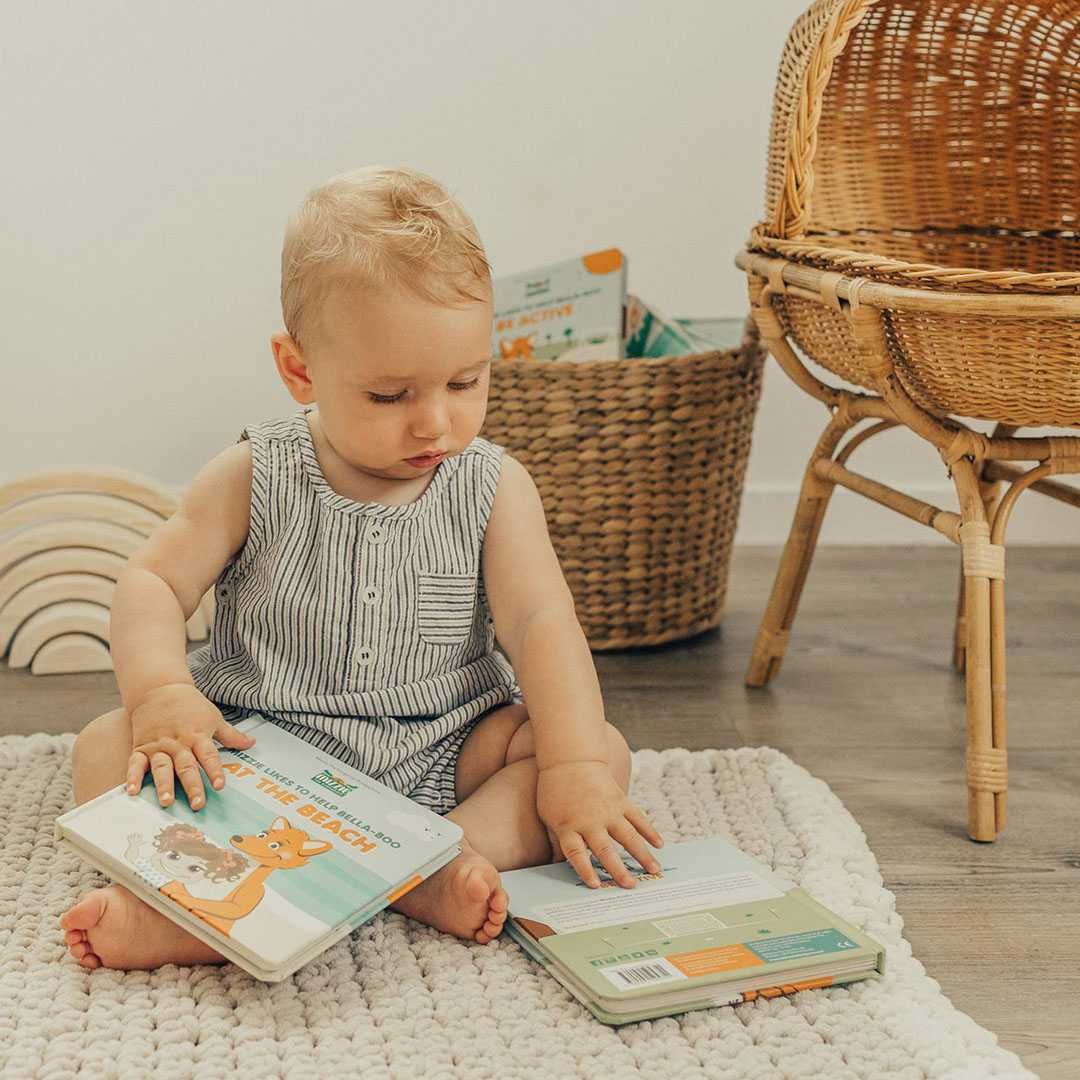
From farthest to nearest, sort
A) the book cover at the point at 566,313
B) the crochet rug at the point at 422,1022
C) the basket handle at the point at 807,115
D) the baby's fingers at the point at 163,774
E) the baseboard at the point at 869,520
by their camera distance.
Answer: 1. the baseboard at the point at 869,520
2. the book cover at the point at 566,313
3. the basket handle at the point at 807,115
4. the baby's fingers at the point at 163,774
5. the crochet rug at the point at 422,1022

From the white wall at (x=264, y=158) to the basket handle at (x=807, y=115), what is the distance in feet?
1.97

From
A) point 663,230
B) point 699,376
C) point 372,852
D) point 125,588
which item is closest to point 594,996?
point 372,852

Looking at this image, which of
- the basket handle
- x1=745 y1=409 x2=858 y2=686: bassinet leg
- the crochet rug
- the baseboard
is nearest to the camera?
the crochet rug

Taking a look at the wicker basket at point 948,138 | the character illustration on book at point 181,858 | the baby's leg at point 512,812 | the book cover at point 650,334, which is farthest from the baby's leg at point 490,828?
the book cover at point 650,334

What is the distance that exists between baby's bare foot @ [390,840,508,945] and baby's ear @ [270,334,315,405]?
0.34 meters

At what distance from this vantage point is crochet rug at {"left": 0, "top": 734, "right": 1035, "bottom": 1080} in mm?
794

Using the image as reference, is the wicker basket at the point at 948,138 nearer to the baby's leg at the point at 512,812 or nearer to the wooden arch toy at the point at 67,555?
the baby's leg at the point at 512,812

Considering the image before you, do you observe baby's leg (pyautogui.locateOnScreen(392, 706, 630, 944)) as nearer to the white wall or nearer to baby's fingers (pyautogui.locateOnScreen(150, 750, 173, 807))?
baby's fingers (pyautogui.locateOnScreen(150, 750, 173, 807))

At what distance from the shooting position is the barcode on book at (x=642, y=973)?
0.84 m


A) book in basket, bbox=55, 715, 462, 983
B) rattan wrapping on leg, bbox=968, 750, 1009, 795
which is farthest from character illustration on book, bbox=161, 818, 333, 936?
rattan wrapping on leg, bbox=968, 750, 1009, 795

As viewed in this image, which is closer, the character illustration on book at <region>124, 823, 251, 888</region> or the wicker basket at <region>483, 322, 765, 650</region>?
the character illustration on book at <region>124, 823, 251, 888</region>

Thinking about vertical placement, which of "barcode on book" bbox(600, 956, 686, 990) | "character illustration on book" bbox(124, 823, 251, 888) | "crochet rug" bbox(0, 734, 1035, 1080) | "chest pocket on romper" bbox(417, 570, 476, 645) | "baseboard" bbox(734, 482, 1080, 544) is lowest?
"baseboard" bbox(734, 482, 1080, 544)

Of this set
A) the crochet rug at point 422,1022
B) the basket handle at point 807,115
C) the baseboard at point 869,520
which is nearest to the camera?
the crochet rug at point 422,1022

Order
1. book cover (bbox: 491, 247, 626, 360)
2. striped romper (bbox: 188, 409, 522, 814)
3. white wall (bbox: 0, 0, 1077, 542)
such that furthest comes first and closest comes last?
1. white wall (bbox: 0, 0, 1077, 542)
2. book cover (bbox: 491, 247, 626, 360)
3. striped romper (bbox: 188, 409, 522, 814)
